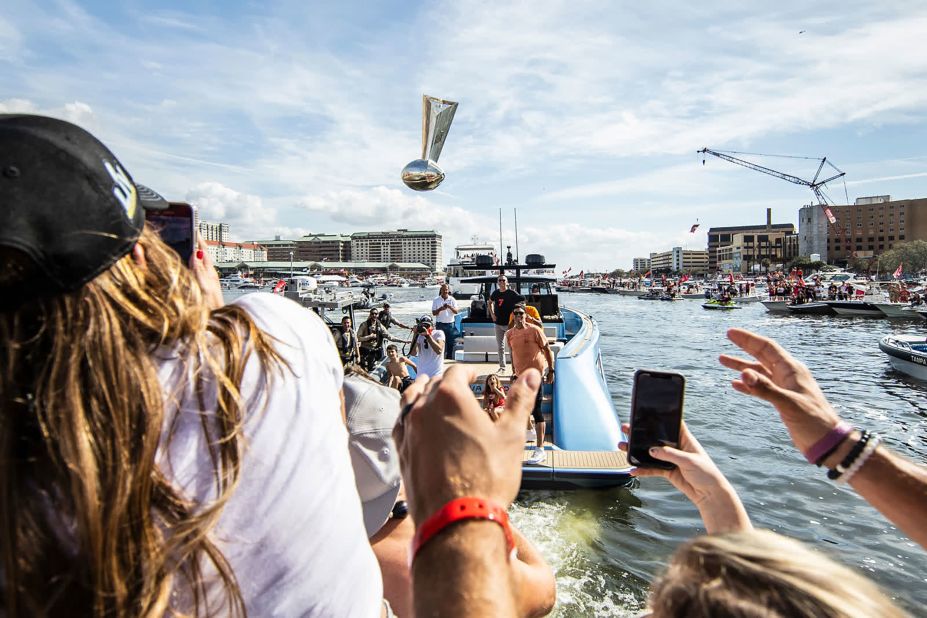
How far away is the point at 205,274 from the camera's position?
1359 mm

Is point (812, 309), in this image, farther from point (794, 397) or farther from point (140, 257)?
point (140, 257)

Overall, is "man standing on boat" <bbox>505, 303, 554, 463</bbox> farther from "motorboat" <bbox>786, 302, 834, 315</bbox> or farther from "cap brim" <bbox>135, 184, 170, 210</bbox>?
"motorboat" <bbox>786, 302, 834, 315</bbox>

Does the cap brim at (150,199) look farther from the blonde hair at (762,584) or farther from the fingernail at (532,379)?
the blonde hair at (762,584)

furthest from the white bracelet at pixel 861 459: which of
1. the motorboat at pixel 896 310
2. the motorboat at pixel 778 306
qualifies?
the motorboat at pixel 778 306

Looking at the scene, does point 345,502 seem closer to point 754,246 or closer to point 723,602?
point 723,602

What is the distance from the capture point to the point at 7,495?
0.79 metres

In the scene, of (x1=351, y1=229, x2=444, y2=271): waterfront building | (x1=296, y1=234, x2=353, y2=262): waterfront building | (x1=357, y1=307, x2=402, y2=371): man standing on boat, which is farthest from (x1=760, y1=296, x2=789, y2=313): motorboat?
(x1=296, y1=234, x2=353, y2=262): waterfront building

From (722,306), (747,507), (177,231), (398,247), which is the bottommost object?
(747,507)

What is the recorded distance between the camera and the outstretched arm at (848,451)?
60.2 inches

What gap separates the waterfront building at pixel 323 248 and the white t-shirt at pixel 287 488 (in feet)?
599

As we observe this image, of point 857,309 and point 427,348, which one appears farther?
point 857,309

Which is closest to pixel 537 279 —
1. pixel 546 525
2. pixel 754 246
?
pixel 546 525

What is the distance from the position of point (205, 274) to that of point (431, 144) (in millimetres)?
3104

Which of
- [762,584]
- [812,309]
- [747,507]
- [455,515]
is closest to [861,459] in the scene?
[762,584]
